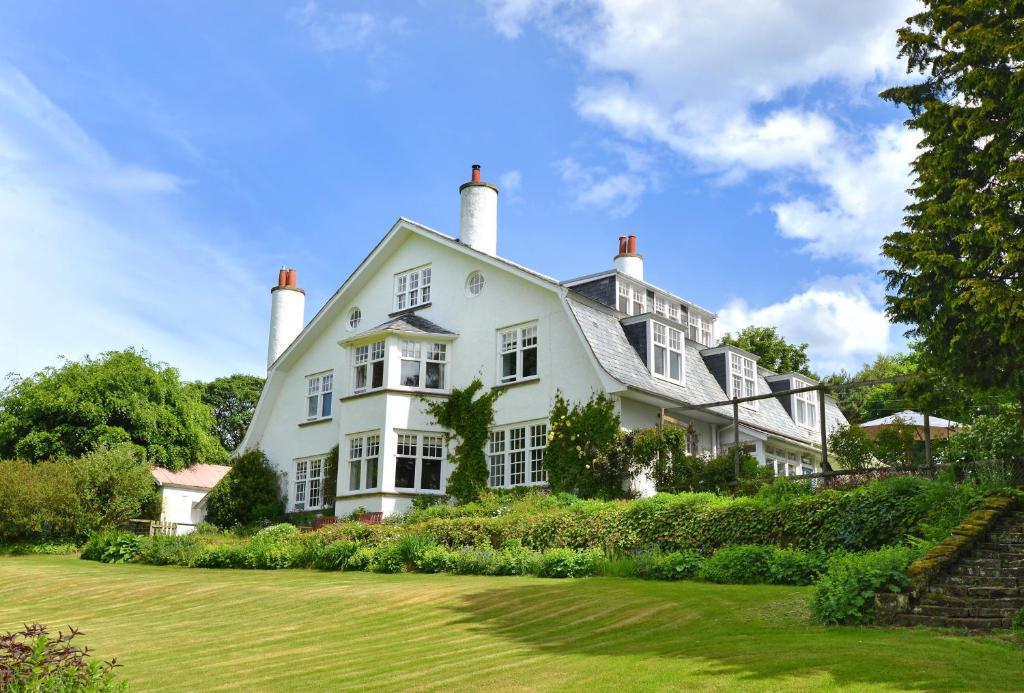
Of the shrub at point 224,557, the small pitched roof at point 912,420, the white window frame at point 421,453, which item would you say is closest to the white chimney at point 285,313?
the white window frame at point 421,453

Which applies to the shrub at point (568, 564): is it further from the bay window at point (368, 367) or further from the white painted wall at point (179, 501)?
the white painted wall at point (179, 501)

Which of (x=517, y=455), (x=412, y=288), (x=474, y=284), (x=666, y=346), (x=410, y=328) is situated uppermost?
(x=412, y=288)

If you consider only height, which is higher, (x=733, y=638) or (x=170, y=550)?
(x=170, y=550)

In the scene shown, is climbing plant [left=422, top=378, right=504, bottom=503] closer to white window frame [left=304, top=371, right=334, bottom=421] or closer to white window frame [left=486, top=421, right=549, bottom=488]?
white window frame [left=486, top=421, right=549, bottom=488]

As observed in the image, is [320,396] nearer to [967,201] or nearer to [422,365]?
[422,365]

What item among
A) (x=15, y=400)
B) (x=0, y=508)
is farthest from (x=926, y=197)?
(x=15, y=400)

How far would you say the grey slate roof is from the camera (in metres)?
26.6

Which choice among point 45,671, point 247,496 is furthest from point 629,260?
point 45,671

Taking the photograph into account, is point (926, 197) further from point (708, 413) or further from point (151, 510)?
point (151, 510)

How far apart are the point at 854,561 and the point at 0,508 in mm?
25113

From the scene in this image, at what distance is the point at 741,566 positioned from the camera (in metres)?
16.0

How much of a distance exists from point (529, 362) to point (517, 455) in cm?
273

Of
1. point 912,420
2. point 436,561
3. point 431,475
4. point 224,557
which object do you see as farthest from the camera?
point 431,475

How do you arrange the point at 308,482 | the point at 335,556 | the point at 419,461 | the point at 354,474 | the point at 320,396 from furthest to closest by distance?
1. the point at 320,396
2. the point at 308,482
3. the point at 354,474
4. the point at 419,461
5. the point at 335,556
